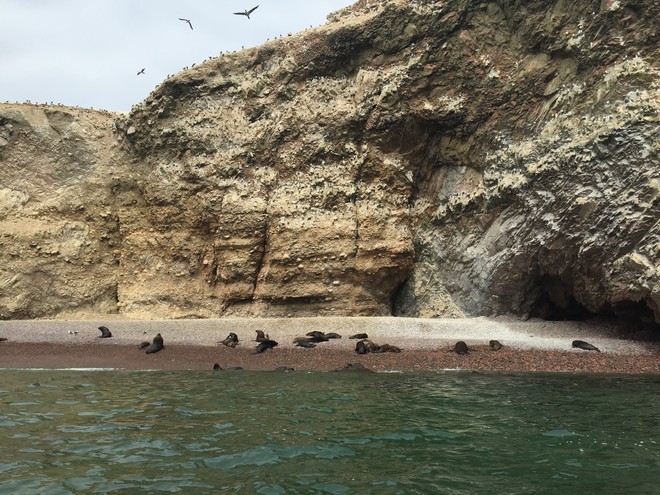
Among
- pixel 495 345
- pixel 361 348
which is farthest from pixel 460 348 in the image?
pixel 361 348

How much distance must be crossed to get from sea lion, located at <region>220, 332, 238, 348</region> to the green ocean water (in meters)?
5.60

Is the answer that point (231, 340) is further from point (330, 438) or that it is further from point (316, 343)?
point (330, 438)

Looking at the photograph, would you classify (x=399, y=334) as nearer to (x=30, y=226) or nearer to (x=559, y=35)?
(x=559, y=35)

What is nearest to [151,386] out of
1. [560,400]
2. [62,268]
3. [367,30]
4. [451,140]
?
[560,400]

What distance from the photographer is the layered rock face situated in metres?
20.1

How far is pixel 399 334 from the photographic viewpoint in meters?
17.9

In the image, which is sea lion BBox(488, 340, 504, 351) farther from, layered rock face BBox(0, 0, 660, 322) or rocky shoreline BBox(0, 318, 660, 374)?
layered rock face BBox(0, 0, 660, 322)

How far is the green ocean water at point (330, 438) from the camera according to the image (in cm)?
534

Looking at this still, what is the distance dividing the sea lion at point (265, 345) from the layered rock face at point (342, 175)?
19.2 feet

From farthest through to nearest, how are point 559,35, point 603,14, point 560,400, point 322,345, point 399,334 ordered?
point 559,35 → point 603,14 → point 399,334 → point 322,345 → point 560,400

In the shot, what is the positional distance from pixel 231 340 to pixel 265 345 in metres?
1.42

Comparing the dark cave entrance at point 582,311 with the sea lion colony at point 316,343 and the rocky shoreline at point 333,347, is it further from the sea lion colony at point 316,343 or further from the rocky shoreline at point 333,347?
the sea lion colony at point 316,343

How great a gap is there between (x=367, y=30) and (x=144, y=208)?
1303 cm

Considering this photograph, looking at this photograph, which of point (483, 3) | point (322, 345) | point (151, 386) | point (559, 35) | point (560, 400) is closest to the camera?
point (560, 400)
